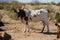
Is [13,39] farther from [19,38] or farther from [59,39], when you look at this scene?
[59,39]

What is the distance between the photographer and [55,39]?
1486 cm

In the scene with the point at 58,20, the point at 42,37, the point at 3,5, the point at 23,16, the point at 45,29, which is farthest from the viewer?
the point at 3,5

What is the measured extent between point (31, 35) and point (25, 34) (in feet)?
1.54

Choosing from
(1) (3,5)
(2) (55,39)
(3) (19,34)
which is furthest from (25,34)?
(1) (3,5)

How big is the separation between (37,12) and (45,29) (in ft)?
7.18

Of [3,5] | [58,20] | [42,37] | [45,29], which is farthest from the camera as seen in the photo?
[3,5]

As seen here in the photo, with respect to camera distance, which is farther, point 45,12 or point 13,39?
point 45,12

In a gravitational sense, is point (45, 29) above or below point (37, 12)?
below

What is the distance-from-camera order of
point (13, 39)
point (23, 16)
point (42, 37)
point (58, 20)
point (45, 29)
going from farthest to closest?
point (58, 20), point (45, 29), point (23, 16), point (42, 37), point (13, 39)

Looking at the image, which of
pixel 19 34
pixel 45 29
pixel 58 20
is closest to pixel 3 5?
pixel 58 20

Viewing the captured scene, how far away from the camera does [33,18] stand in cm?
1759

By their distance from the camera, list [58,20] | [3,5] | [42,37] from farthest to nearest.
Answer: [3,5], [58,20], [42,37]

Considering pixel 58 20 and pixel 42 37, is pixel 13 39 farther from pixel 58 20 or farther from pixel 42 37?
pixel 58 20

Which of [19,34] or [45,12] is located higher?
[45,12]
